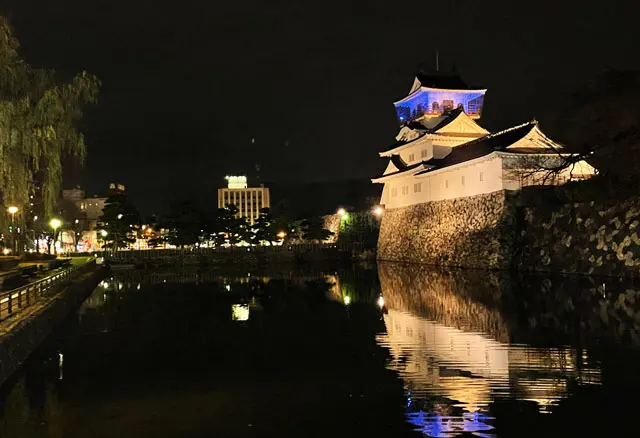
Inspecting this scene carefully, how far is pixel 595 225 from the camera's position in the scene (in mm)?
27172

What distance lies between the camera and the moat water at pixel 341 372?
276 inches

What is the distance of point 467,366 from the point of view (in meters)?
9.66

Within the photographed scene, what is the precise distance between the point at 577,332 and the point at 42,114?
1279 cm

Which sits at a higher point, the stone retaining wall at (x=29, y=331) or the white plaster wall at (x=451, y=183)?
the white plaster wall at (x=451, y=183)

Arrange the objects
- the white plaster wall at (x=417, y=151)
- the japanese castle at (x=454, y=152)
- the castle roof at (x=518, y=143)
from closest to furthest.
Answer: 1. the castle roof at (x=518, y=143)
2. the japanese castle at (x=454, y=152)
3. the white plaster wall at (x=417, y=151)

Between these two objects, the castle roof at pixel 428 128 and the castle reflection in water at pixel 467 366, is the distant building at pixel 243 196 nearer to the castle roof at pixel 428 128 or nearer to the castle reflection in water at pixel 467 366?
the castle roof at pixel 428 128

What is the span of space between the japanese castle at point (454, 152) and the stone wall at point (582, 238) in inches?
90.5

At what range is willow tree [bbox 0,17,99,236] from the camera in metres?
12.5

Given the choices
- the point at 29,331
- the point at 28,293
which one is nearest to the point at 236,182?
the point at 28,293

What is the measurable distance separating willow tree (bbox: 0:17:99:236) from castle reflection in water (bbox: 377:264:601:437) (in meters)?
8.78

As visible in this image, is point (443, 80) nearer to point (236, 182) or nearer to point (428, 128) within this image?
point (428, 128)

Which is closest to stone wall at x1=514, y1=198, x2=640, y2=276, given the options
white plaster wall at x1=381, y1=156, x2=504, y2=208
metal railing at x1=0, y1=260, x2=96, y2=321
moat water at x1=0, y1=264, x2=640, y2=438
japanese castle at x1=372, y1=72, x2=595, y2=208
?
japanese castle at x1=372, y1=72, x2=595, y2=208

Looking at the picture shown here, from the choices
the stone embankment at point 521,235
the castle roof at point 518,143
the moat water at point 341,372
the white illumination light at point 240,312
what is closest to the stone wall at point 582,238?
the stone embankment at point 521,235

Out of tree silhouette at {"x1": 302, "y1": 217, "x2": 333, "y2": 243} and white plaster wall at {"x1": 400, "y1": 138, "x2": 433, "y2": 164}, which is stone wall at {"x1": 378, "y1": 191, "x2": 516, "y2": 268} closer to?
white plaster wall at {"x1": 400, "y1": 138, "x2": 433, "y2": 164}
